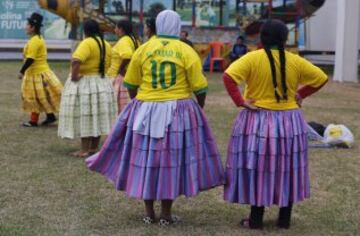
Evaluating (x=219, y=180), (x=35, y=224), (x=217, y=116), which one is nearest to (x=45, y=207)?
(x=35, y=224)

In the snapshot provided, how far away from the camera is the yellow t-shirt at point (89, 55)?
7840 mm

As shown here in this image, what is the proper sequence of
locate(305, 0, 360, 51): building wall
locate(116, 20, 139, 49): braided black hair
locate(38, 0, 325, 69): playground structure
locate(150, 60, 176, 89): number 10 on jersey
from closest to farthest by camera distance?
1. locate(150, 60, 176, 89): number 10 on jersey
2. locate(116, 20, 139, 49): braided black hair
3. locate(38, 0, 325, 69): playground structure
4. locate(305, 0, 360, 51): building wall

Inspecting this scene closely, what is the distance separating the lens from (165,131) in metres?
5.30

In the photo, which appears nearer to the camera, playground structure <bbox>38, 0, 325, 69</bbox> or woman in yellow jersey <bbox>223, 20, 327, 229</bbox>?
woman in yellow jersey <bbox>223, 20, 327, 229</bbox>

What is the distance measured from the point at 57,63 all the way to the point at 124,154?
66.6ft

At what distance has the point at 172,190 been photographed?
5301 mm

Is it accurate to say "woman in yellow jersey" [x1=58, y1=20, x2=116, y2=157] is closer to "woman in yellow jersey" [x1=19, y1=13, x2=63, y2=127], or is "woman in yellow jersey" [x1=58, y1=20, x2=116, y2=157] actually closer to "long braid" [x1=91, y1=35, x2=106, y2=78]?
"long braid" [x1=91, y1=35, x2=106, y2=78]

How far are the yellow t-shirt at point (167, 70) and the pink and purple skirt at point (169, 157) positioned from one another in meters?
0.10

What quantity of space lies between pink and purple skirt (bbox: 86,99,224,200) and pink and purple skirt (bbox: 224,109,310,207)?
7.9 inches

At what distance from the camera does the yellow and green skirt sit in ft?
33.7

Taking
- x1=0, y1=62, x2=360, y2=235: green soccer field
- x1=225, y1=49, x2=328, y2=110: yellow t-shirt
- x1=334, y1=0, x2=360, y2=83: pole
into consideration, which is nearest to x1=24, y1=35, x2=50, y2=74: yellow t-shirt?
x1=0, y1=62, x2=360, y2=235: green soccer field

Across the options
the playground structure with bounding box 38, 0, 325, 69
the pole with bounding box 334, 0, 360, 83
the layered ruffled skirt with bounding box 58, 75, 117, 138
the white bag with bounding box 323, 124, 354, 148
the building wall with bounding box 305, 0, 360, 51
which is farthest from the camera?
the building wall with bounding box 305, 0, 360, 51

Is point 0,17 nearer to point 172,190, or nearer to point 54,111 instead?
point 54,111

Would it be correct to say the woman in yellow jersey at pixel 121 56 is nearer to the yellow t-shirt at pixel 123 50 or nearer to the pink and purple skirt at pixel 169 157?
the yellow t-shirt at pixel 123 50
